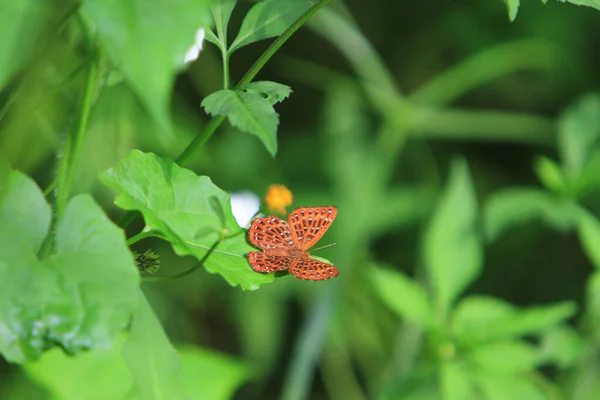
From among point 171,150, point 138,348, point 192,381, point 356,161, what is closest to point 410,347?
point 356,161

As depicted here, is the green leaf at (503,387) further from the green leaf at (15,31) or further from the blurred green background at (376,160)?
the green leaf at (15,31)

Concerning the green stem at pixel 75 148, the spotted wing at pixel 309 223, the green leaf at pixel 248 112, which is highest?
the green leaf at pixel 248 112

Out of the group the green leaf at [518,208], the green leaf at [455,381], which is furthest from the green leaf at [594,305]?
the green leaf at [455,381]

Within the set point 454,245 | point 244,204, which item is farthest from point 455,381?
point 244,204

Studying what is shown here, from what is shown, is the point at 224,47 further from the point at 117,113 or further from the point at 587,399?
the point at 587,399

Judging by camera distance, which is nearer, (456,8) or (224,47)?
(224,47)

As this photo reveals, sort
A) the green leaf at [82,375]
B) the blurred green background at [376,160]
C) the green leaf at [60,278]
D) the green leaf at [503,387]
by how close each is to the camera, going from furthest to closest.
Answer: the blurred green background at [376,160] → the green leaf at [503,387] → the green leaf at [82,375] → the green leaf at [60,278]
